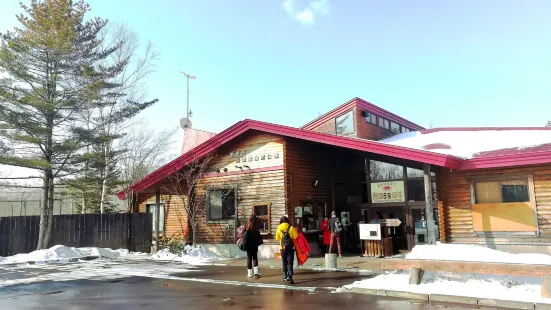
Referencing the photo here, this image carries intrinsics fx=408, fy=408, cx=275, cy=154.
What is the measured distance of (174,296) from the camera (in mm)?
9227

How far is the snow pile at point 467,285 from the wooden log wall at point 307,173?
7.53 metres

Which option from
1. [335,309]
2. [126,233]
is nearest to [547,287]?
[335,309]

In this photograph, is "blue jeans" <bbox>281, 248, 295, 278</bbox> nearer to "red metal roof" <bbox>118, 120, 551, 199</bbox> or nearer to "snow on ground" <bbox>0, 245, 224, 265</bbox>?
"red metal roof" <bbox>118, 120, 551, 199</bbox>

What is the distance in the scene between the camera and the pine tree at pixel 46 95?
774 inches

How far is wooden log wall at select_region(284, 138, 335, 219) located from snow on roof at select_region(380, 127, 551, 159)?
12.3 ft

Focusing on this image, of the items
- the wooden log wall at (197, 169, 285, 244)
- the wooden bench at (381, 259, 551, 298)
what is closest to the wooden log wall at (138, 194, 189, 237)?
the wooden log wall at (197, 169, 285, 244)

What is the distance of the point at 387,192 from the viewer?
17.1m

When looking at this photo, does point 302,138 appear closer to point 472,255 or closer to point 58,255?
point 472,255

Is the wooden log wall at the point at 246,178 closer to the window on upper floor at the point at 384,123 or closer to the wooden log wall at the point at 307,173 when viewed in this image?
the wooden log wall at the point at 307,173

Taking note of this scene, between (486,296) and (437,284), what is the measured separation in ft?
4.02

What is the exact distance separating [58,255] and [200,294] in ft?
40.3

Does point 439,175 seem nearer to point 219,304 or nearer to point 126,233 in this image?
point 219,304

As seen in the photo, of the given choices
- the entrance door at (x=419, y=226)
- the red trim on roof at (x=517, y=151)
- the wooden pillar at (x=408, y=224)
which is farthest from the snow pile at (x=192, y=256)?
the red trim on roof at (x=517, y=151)

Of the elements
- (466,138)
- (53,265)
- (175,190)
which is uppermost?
(466,138)
